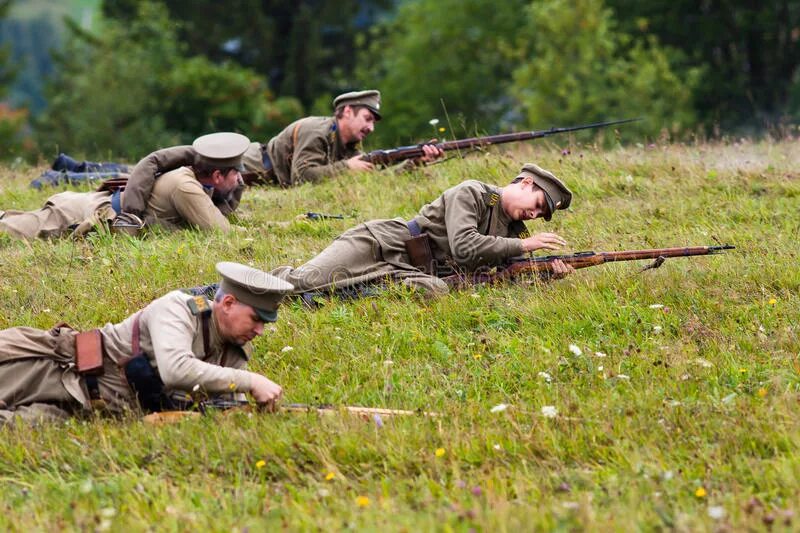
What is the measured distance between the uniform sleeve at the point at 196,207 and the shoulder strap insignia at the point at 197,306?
13.8 ft

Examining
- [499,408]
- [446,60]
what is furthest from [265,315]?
[446,60]

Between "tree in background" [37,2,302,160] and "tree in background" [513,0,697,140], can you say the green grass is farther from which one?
"tree in background" [37,2,302,160]

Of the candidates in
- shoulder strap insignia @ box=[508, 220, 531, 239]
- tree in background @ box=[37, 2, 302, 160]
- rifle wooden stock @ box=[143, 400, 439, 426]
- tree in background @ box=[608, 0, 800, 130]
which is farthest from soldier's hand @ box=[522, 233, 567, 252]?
tree in background @ box=[37, 2, 302, 160]

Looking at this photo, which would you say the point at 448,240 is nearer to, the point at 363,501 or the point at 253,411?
the point at 253,411

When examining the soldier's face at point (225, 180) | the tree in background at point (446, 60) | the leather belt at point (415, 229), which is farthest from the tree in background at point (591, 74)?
the leather belt at point (415, 229)

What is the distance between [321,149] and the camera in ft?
43.6

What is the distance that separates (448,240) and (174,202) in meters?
3.01

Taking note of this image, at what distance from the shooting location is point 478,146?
42.7ft

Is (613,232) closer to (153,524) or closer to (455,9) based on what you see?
(153,524)

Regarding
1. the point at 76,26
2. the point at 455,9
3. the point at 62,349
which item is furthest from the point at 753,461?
the point at 76,26

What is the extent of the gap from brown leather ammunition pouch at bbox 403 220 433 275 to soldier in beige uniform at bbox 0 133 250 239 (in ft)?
6.99

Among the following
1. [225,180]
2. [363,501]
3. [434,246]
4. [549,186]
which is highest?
[549,186]

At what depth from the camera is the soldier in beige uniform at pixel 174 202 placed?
10.5 m

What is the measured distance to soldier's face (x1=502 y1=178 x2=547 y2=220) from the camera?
8930mm
